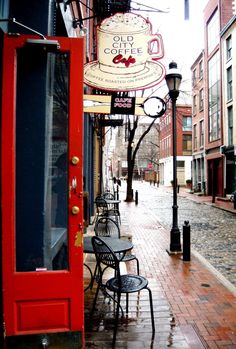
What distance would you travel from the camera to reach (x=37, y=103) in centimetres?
315

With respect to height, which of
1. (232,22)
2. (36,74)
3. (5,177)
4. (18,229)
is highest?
(232,22)

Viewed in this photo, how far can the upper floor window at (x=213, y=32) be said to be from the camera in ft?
89.9

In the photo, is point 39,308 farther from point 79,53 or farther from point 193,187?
point 193,187

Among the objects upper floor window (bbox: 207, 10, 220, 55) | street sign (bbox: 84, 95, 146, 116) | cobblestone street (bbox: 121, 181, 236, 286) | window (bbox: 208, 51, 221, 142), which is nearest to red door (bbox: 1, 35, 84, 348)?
street sign (bbox: 84, 95, 146, 116)

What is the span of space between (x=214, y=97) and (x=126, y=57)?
25268mm

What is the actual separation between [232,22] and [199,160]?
1446cm

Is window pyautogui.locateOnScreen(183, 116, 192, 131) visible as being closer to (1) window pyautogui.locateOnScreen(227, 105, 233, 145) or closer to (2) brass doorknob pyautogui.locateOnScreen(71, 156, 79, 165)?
(1) window pyautogui.locateOnScreen(227, 105, 233, 145)

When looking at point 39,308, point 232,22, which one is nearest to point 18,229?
point 39,308

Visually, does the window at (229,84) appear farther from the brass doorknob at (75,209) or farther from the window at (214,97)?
the brass doorknob at (75,209)

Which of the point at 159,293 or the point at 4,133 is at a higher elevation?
the point at 4,133

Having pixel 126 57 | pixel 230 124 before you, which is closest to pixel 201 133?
pixel 230 124

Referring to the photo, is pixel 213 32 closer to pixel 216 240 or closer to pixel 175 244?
pixel 216 240

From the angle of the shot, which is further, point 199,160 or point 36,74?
point 199,160

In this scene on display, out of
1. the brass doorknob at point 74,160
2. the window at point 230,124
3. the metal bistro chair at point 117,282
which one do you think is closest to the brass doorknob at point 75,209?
the brass doorknob at point 74,160
